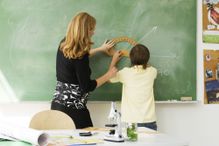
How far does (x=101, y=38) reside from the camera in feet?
11.0

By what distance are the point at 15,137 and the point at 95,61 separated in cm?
157

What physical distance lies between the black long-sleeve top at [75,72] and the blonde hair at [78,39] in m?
0.05

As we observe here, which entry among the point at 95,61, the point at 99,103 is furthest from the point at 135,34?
the point at 99,103

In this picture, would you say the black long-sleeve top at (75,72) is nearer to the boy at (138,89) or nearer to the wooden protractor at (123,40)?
the boy at (138,89)

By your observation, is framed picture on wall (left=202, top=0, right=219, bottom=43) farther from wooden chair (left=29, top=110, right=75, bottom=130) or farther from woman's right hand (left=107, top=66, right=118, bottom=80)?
wooden chair (left=29, top=110, right=75, bottom=130)

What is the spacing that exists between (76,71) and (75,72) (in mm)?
61

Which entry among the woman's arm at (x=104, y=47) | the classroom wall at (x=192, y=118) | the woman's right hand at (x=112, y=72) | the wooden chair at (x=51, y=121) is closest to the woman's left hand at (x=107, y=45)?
the woman's arm at (x=104, y=47)

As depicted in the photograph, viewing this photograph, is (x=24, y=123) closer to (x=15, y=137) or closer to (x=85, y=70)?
(x=85, y=70)

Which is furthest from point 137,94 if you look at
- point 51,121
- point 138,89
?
point 51,121

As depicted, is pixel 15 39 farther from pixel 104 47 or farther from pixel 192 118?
pixel 192 118

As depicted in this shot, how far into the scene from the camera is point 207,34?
3.72 m

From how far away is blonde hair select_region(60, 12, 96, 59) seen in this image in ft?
9.09

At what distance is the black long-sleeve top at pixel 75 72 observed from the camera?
2.78m

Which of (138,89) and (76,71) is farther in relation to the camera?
(138,89)
